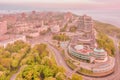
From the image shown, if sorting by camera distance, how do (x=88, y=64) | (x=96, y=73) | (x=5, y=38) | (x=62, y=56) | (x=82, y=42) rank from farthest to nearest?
(x=5, y=38)
(x=82, y=42)
(x=62, y=56)
(x=88, y=64)
(x=96, y=73)

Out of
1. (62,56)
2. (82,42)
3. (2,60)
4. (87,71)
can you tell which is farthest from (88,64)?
(2,60)

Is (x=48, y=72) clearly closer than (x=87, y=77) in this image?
Yes

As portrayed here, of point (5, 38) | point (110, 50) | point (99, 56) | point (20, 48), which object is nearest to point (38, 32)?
point (5, 38)

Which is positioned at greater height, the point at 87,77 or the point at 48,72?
the point at 48,72

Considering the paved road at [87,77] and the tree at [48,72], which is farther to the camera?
the paved road at [87,77]

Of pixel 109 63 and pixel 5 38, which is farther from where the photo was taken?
pixel 5 38

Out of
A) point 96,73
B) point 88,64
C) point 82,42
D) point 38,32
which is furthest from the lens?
point 38,32

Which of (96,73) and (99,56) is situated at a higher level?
(99,56)

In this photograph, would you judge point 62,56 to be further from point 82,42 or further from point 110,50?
point 110,50

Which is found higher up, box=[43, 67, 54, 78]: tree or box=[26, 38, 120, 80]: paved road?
box=[43, 67, 54, 78]: tree

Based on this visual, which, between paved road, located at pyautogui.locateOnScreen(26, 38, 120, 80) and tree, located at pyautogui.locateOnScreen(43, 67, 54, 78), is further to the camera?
paved road, located at pyautogui.locateOnScreen(26, 38, 120, 80)

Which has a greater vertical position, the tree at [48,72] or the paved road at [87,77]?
the tree at [48,72]
